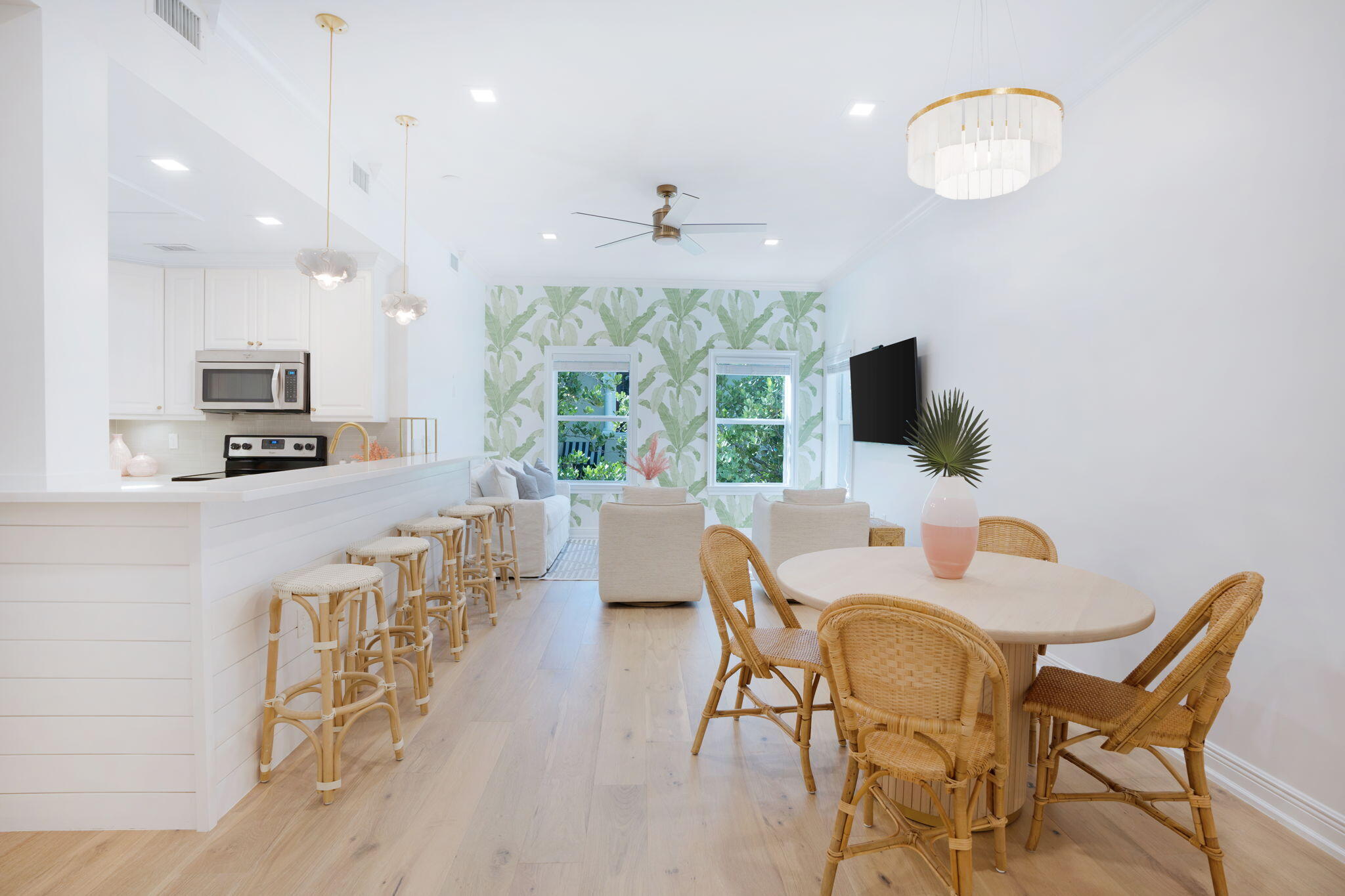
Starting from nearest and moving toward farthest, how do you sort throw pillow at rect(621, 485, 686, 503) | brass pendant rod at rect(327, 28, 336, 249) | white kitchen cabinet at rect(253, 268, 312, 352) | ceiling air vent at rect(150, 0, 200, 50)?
ceiling air vent at rect(150, 0, 200, 50) → brass pendant rod at rect(327, 28, 336, 249) → throw pillow at rect(621, 485, 686, 503) → white kitchen cabinet at rect(253, 268, 312, 352)

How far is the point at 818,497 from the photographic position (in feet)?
15.7

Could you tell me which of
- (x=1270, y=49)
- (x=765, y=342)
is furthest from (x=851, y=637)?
(x=765, y=342)

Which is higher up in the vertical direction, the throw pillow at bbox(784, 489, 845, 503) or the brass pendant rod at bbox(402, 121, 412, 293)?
the brass pendant rod at bbox(402, 121, 412, 293)

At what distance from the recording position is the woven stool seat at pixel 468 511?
4172 millimetres

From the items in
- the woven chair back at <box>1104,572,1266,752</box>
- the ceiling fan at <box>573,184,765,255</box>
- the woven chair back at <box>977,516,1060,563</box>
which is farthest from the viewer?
the ceiling fan at <box>573,184,765,255</box>

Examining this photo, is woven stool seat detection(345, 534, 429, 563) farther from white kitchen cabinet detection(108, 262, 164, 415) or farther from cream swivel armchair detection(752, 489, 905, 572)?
white kitchen cabinet detection(108, 262, 164, 415)

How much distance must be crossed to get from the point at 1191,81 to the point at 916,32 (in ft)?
3.47

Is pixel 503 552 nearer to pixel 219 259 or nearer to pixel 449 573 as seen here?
pixel 449 573

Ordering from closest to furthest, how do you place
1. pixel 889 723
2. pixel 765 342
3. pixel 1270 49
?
pixel 889 723 → pixel 1270 49 → pixel 765 342

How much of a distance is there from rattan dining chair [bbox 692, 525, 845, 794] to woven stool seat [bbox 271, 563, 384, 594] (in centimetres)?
120

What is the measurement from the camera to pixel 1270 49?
223cm

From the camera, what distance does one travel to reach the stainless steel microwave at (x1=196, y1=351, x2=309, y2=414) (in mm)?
4930

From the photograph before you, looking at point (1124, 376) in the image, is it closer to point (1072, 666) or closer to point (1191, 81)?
point (1191, 81)

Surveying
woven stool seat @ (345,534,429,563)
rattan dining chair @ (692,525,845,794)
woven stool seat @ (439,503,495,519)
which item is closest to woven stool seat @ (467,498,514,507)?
woven stool seat @ (439,503,495,519)
